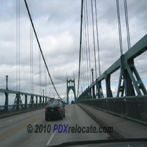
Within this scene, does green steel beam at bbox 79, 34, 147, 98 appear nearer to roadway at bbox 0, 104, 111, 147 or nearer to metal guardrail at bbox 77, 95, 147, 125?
metal guardrail at bbox 77, 95, 147, 125

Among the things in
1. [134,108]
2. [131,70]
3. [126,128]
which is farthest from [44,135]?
[131,70]

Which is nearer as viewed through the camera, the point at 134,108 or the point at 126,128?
the point at 126,128

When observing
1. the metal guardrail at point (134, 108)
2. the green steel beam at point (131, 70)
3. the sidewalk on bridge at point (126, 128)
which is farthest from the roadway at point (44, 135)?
the green steel beam at point (131, 70)

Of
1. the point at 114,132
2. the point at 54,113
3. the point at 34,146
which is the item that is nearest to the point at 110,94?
the point at 54,113

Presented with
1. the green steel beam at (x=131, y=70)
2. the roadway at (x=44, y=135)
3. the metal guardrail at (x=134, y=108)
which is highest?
the green steel beam at (x=131, y=70)

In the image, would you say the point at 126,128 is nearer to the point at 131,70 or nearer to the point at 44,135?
the point at 44,135

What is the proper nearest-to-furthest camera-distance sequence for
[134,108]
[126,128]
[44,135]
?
[126,128]
[44,135]
[134,108]

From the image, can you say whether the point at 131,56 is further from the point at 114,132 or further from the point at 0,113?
the point at 0,113

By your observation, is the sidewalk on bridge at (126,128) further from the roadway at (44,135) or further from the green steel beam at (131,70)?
the green steel beam at (131,70)

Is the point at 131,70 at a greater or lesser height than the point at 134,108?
greater

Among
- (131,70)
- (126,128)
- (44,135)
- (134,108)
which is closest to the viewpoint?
(126,128)

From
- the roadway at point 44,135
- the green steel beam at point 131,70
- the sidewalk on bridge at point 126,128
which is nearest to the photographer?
the sidewalk on bridge at point 126,128

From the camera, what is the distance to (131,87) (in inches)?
446

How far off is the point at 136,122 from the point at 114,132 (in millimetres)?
1791
